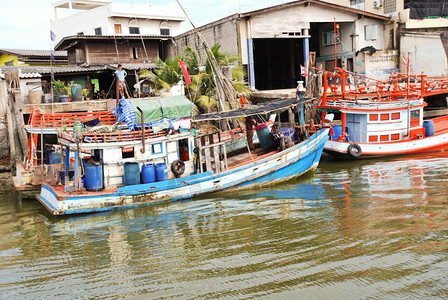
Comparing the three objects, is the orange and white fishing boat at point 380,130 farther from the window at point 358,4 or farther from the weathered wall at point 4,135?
the window at point 358,4

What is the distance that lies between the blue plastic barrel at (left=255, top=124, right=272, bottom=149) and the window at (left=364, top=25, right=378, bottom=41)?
15.7 m

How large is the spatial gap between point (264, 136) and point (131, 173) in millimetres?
5918

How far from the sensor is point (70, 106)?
19.5 metres

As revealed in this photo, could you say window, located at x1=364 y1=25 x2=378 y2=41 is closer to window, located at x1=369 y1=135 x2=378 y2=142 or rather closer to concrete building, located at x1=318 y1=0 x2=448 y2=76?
concrete building, located at x1=318 y1=0 x2=448 y2=76

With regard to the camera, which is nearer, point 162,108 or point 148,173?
point 148,173

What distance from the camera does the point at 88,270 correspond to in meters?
8.95

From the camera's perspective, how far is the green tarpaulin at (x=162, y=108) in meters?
14.1

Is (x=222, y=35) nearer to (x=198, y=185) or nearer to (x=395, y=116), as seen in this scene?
(x=395, y=116)

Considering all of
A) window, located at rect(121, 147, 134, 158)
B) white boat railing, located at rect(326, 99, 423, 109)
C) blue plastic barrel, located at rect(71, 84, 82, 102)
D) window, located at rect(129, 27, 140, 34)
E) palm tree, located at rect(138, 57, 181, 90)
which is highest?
window, located at rect(129, 27, 140, 34)

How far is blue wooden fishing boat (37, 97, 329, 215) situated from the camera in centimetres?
1326

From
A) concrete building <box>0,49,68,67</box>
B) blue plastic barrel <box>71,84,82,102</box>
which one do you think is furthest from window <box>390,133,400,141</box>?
concrete building <box>0,49,68,67</box>

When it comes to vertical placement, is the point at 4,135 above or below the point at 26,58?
below

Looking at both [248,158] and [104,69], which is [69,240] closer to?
[248,158]

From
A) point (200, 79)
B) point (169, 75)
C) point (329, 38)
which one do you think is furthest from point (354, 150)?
point (329, 38)
